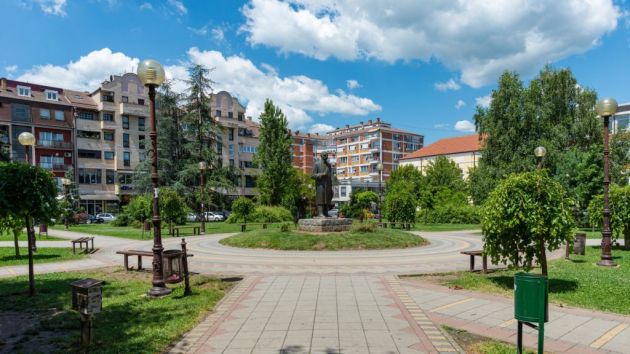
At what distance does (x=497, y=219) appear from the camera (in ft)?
27.9

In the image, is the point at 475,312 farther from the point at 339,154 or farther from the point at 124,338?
the point at 339,154

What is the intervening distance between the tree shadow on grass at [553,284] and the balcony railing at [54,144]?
55.6 metres

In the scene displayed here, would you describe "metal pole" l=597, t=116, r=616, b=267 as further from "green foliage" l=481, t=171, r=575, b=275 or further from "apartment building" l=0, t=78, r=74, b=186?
"apartment building" l=0, t=78, r=74, b=186

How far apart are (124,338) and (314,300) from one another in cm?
343

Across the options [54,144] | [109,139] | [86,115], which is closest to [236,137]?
[109,139]

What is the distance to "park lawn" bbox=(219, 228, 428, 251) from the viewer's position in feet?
56.0

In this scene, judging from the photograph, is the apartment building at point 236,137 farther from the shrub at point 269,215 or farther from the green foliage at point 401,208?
the green foliage at point 401,208

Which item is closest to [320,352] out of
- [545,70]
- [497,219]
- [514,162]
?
[497,219]

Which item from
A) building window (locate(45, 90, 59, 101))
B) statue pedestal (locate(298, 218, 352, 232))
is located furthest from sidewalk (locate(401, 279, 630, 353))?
building window (locate(45, 90, 59, 101))

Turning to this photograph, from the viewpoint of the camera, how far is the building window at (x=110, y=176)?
181ft

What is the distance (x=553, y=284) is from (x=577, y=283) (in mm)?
494

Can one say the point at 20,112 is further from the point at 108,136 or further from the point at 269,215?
the point at 269,215

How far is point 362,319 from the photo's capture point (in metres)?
6.58

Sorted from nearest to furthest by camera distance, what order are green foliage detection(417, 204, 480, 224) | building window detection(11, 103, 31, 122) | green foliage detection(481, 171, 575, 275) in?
green foliage detection(481, 171, 575, 275) < green foliage detection(417, 204, 480, 224) < building window detection(11, 103, 31, 122)
